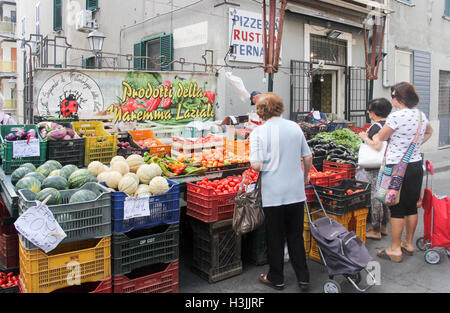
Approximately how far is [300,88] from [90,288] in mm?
7761

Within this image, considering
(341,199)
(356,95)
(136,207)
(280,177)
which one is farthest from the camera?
(356,95)

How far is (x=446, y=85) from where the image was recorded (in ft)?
53.1

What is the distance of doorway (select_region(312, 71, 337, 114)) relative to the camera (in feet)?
39.4

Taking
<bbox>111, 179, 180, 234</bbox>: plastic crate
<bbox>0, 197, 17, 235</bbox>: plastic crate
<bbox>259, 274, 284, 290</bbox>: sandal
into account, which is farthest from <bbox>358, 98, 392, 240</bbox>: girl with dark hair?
<bbox>0, 197, 17, 235</bbox>: plastic crate

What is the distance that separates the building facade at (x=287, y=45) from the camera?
894 centimetres

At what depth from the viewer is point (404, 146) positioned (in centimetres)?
469

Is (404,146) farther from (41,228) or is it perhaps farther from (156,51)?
(156,51)

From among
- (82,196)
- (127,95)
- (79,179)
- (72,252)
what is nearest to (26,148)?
(79,179)

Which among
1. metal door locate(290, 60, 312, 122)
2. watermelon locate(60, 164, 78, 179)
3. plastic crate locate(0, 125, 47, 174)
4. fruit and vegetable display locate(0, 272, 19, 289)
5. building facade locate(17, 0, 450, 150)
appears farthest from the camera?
metal door locate(290, 60, 312, 122)

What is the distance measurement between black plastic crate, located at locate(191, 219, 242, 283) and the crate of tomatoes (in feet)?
0.32

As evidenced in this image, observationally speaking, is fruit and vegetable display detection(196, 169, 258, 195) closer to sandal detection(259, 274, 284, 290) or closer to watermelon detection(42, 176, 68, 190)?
sandal detection(259, 274, 284, 290)

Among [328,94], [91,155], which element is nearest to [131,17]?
[328,94]

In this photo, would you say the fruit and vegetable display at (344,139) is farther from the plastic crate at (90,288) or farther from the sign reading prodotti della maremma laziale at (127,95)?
the plastic crate at (90,288)
